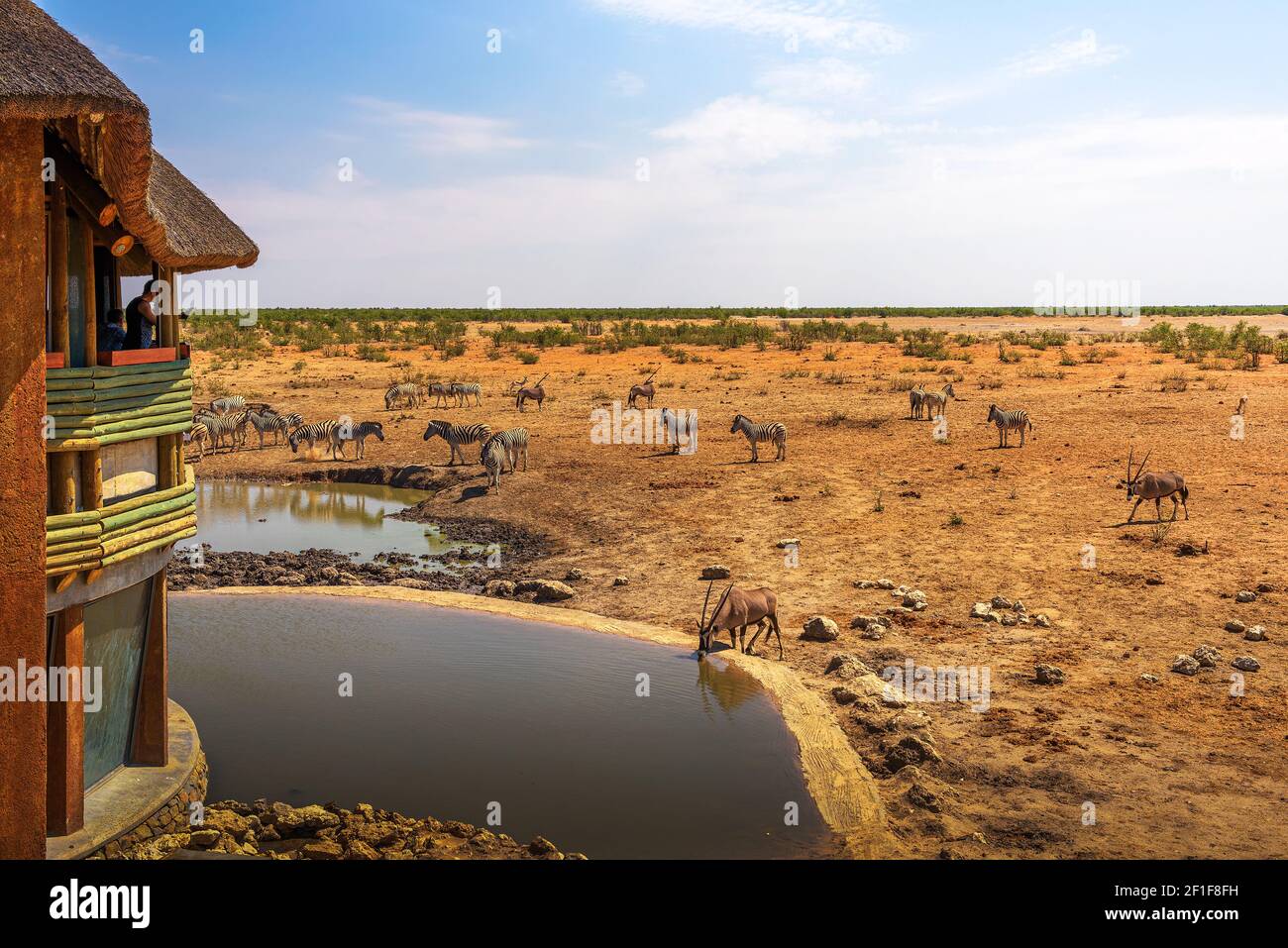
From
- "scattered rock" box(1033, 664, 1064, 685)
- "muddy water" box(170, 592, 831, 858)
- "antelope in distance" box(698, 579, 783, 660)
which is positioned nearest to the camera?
"muddy water" box(170, 592, 831, 858)

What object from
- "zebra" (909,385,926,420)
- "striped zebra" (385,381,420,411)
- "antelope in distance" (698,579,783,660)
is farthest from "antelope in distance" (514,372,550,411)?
"antelope in distance" (698,579,783,660)

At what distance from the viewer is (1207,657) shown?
1191 centimetres

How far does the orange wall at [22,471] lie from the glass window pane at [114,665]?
1711mm

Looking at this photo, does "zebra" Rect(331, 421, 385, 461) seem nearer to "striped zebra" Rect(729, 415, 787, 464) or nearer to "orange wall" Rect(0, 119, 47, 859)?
"striped zebra" Rect(729, 415, 787, 464)

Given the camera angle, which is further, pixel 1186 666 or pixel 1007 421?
pixel 1007 421

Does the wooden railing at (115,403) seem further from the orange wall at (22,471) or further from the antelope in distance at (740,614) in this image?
the antelope in distance at (740,614)

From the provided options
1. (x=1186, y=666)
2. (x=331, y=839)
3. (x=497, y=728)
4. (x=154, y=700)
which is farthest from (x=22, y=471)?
(x=1186, y=666)

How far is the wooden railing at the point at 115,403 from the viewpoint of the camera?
291 inches

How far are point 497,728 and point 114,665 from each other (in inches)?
141

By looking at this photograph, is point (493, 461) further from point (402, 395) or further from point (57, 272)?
point (57, 272)

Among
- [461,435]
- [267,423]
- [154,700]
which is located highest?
[267,423]

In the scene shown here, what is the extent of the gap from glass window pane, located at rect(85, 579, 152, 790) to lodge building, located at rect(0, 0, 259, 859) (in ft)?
0.06

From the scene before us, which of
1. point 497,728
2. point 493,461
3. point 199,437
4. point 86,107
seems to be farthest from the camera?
point 199,437

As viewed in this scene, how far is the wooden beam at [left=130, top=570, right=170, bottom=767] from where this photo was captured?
353 inches
